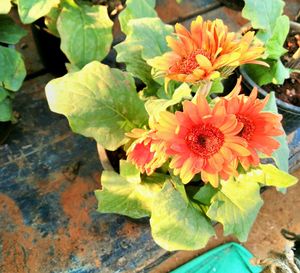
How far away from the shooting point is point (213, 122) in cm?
60

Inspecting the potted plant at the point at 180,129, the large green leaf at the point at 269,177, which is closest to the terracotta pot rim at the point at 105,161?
the potted plant at the point at 180,129

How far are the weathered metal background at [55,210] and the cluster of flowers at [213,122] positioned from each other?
1.23 ft

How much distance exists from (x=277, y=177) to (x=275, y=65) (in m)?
0.31

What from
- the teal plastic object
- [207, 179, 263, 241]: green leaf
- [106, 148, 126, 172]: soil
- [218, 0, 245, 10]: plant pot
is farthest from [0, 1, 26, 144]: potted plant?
[218, 0, 245, 10]: plant pot

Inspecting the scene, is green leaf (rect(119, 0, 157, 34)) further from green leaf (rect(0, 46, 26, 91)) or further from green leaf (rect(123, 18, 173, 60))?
green leaf (rect(0, 46, 26, 91))

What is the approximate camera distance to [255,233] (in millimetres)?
1238

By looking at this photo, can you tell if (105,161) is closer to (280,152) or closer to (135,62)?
(135,62)

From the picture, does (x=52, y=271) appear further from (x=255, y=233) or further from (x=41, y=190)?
(x=255, y=233)

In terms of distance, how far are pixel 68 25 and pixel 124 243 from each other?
1.58 feet

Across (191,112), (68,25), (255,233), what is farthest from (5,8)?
(255,233)

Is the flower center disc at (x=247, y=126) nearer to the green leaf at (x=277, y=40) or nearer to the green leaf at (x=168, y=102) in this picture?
the green leaf at (x=168, y=102)

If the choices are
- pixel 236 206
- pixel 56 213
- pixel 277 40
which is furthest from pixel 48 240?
pixel 277 40

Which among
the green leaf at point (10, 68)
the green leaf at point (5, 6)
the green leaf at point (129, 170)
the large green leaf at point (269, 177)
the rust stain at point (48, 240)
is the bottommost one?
the rust stain at point (48, 240)

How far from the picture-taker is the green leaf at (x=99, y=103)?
0.75 metres
